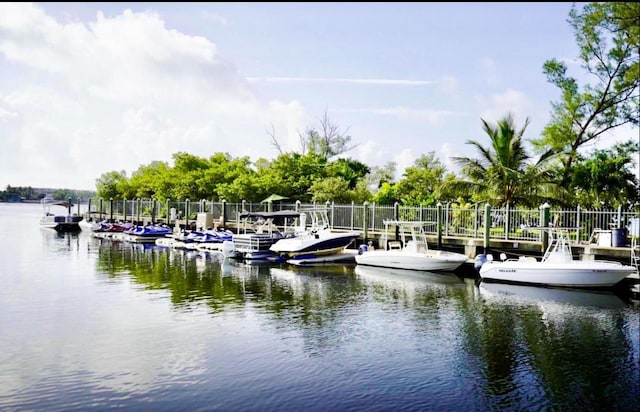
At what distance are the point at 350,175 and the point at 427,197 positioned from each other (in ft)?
44.5

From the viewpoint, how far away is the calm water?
9.41m

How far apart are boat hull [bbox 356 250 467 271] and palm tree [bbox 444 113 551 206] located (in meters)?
6.17

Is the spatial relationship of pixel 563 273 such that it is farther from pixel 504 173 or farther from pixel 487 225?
pixel 504 173

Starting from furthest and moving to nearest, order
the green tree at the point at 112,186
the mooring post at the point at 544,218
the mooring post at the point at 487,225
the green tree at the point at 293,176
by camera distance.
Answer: the green tree at the point at 112,186
the green tree at the point at 293,176
the mooring post at the point at 487,225
the mooring post at the point at 544,218

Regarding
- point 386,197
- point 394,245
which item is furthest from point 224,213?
point 394,245

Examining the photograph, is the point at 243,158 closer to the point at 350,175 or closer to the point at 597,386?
the point at 350,175

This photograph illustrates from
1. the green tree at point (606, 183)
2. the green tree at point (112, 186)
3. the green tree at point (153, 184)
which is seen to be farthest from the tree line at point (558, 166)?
the green tree at point (112, 186)

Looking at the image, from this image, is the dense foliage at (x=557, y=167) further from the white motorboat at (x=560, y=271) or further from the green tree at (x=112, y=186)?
the green tree at (x=112, y=186)

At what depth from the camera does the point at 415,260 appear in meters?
25.2

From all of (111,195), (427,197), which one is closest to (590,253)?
(427,197)

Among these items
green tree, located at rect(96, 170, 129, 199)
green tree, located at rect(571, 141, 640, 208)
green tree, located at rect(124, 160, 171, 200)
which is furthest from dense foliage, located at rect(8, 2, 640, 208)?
green tree, located at rect(96, 170, 129, 199)

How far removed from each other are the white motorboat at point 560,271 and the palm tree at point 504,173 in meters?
7.34

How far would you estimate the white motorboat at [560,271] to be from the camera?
19.5 m

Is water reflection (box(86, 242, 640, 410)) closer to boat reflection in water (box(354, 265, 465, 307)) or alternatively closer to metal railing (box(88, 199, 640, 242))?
boat reflection in water (box(354, 265, 465, 307))
